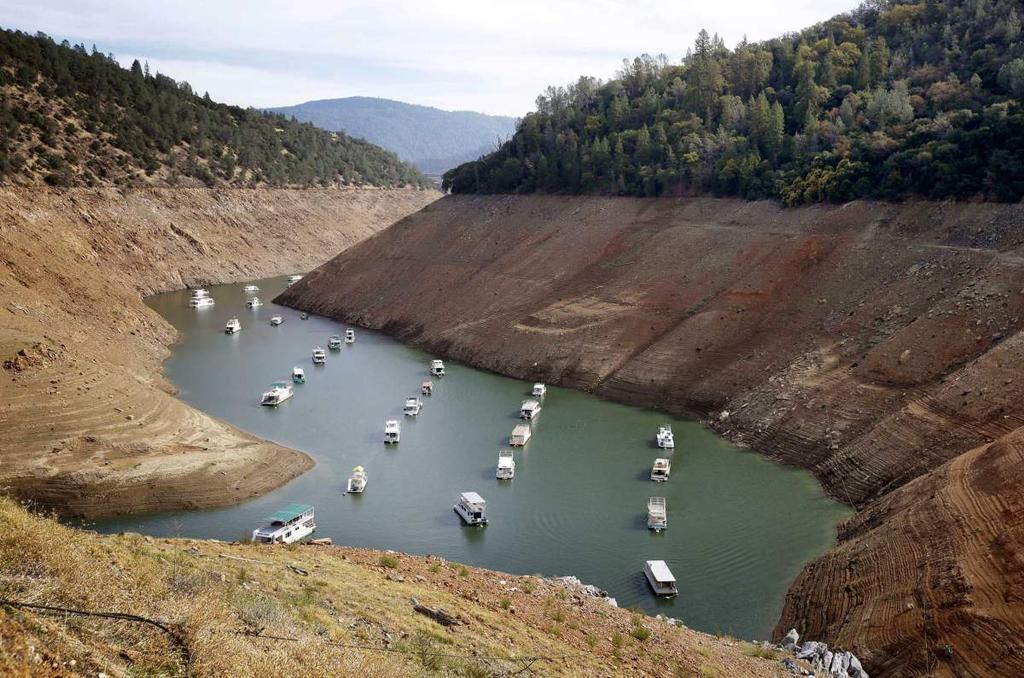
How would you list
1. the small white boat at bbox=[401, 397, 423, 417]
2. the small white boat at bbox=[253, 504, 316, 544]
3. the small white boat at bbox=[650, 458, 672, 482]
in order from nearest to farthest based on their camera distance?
the small white boat at bbox=[253, 504, 316, 544]
the small white boat at bbox=[650, 458, 672, 482]
the small white boat at bbox=[401, 397, 423, 417]

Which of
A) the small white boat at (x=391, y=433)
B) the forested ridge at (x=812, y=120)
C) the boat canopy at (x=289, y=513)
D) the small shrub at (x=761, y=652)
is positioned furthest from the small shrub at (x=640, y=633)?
the forested ridge at (x=812, y=120)

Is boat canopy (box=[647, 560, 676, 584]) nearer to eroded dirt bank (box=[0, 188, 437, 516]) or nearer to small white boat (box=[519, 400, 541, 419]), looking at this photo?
eroded dirt bank (box=[0, 188, 437, 516])

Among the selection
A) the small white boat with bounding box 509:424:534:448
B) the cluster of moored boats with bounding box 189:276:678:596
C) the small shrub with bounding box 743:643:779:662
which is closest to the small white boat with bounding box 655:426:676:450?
the cluster of moored boats with bounding box 189:276:678:596

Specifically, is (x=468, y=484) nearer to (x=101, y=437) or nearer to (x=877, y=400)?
(x=101, y=437)

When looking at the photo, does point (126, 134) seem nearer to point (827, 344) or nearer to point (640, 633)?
point (827, 344)

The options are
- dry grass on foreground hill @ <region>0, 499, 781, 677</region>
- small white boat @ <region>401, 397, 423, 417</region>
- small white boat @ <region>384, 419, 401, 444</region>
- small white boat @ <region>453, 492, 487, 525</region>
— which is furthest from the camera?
small white boat @ <region>401, 397, 423, 417</region>

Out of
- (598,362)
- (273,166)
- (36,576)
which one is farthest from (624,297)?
(273,166)

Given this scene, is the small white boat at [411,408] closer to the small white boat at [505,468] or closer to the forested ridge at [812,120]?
the small white boat at [505,468]

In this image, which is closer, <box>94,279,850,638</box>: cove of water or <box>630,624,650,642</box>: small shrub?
<box>630,624,650,642</box>: small shrub
